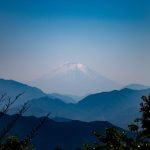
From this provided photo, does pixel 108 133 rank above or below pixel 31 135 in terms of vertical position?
above

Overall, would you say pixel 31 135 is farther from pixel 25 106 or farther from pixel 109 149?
pixel 109 149

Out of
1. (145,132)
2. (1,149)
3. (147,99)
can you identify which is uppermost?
(147,99)

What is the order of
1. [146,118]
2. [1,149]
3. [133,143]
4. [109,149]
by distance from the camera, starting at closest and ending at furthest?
1. [1,149]
2. [109,149]
3. [133,143]
4. [146,118]

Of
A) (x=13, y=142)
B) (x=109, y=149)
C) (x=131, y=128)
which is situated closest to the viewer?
(x=13, y=142)

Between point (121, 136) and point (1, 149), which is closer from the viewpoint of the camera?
point (1, 149)

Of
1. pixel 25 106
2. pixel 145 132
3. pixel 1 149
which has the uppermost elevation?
pixel 145 132

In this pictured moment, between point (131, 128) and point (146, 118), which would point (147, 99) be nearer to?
point (146, 118)

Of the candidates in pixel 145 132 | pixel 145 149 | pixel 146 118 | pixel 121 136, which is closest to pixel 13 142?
pixel 121 136

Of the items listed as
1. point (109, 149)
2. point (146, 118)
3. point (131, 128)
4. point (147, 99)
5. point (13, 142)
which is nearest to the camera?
point (13, 142)

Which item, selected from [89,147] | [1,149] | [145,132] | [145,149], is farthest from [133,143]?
[1,149]
